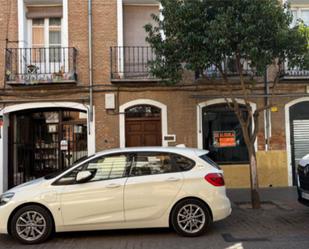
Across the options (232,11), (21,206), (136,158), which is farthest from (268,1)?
(21,206)

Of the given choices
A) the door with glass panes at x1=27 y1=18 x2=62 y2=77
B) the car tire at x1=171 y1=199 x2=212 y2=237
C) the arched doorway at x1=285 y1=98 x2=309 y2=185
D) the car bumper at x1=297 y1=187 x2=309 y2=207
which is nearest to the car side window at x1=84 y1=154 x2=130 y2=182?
the car tire at x1=171 y1=199 x2=212 y2=237

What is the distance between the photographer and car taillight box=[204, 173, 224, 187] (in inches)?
296

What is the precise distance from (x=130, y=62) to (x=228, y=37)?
15.9 feet

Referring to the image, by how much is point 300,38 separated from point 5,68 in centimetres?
869

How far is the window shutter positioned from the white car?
766 centimetres

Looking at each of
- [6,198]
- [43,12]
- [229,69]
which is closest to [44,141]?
[43,12]

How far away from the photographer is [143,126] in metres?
13.4

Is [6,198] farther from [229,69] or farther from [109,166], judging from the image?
[229,69]

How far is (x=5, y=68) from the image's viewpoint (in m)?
13.1

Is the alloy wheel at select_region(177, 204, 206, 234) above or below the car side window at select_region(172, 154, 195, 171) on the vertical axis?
below

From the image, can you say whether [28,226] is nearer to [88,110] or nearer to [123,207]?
[123,207]

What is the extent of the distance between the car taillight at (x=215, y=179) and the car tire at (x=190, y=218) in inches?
16.3

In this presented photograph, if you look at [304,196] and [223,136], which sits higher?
[223,136]

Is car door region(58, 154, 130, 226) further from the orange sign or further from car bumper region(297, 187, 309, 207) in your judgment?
the orange sign
